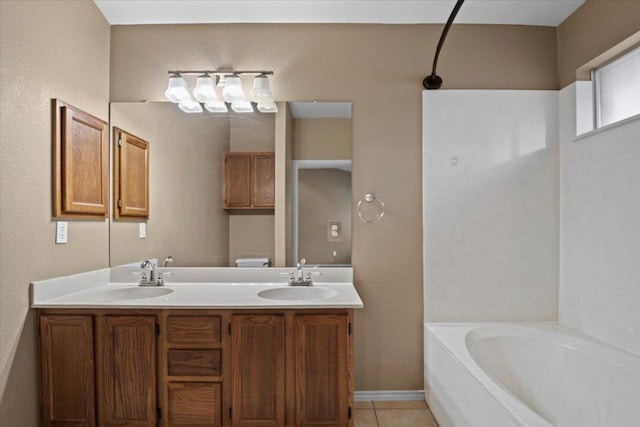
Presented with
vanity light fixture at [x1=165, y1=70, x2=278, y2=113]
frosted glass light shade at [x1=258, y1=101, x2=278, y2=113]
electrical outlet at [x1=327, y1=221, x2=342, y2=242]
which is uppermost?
vanity light fixture at [x1=165, y1=70, x2=278, y2=113]

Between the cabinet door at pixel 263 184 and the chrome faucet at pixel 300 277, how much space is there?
0.44m

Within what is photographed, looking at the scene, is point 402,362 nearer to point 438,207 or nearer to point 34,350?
point 438,207

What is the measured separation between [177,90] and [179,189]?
0.64m

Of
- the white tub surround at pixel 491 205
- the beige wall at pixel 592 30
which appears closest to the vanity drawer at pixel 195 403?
the white tub surround at pixel 491 205

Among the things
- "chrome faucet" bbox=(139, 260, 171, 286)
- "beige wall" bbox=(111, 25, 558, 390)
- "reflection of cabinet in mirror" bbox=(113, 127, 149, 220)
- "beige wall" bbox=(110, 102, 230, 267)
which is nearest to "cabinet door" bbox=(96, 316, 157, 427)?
"chrome faucet" bbox=(139, 260, 171, 286)

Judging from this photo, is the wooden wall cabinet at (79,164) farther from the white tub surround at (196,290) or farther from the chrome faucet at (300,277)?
the chrome faucet at (300,277)

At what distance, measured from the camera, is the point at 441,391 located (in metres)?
2.13

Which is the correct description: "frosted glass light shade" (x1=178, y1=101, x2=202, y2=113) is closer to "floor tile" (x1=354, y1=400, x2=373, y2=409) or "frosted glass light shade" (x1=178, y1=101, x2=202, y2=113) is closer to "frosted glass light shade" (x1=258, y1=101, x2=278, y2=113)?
"frosted glass light shade" (x1=258, y1=101, x2=278, y2=113)

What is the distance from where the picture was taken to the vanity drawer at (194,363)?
1894 mm

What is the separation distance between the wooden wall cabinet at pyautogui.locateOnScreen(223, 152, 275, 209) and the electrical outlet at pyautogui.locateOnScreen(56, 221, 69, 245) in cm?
89

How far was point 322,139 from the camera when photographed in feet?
8.20

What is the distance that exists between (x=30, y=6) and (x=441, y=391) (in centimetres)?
→ 296

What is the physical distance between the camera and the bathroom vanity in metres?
1.89

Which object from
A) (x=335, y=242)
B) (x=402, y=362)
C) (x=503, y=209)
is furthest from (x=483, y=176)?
A: (x=402, y=362)
